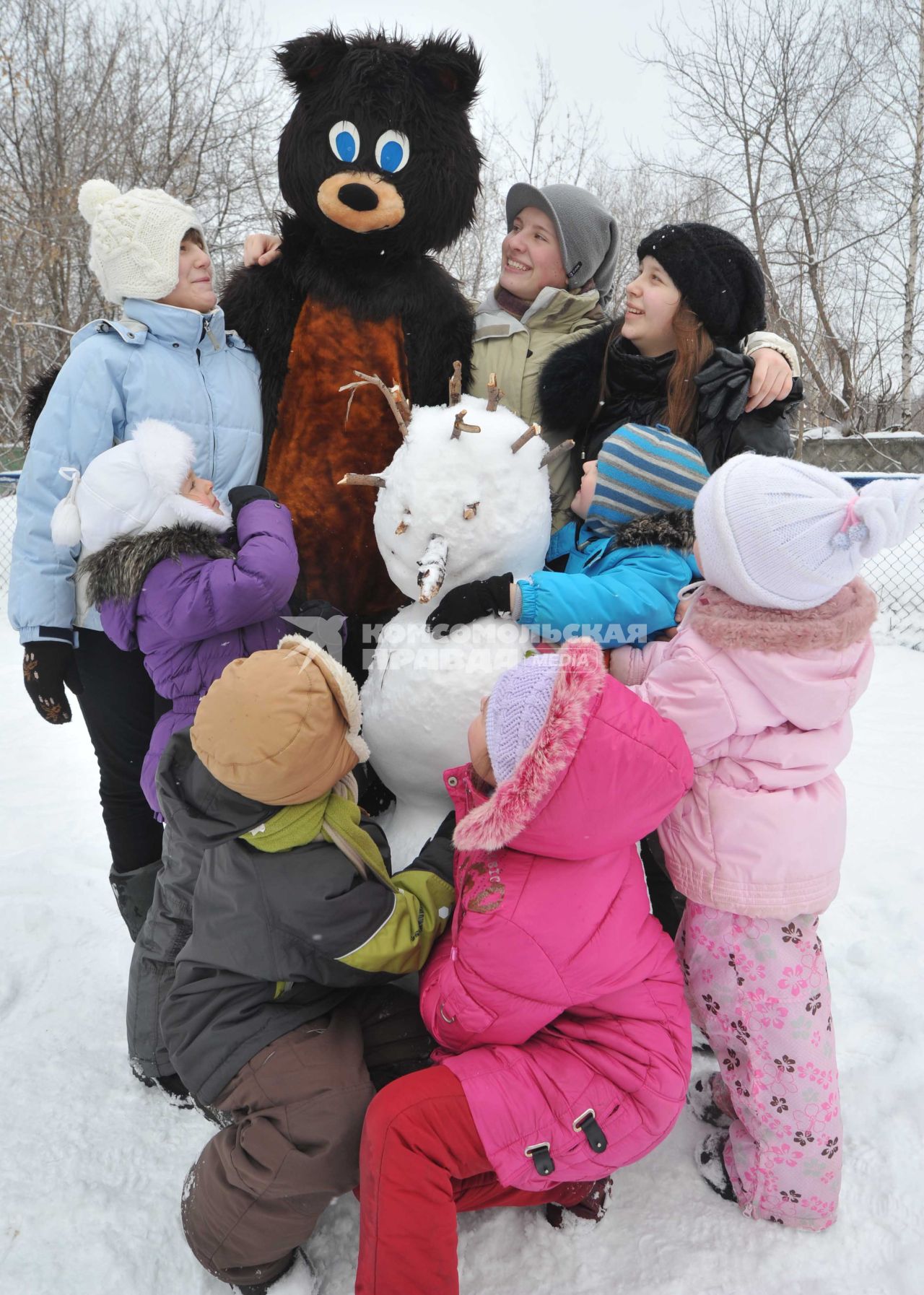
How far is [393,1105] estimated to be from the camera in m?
1.36

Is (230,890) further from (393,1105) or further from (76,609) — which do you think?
(76,609)

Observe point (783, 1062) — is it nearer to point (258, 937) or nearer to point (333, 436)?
point (258, 937)

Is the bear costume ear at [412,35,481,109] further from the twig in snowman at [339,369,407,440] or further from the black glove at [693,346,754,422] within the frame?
the black glove at [693,346,754,422]

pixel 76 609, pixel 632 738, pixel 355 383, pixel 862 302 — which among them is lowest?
pixel 76 609

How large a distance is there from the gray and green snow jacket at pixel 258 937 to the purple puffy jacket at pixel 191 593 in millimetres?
329

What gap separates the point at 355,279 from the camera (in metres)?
2.11

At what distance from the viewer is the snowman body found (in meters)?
1.73

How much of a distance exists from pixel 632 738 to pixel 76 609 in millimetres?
1407

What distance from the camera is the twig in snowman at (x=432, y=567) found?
164 centimetres

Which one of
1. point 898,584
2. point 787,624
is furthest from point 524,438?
point 898,584

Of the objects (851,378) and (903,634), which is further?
(851,378)

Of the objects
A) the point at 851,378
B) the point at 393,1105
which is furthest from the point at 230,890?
the point at 851,378

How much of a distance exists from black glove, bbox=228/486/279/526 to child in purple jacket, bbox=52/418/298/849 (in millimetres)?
13

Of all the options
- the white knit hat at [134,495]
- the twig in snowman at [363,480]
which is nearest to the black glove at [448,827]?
the twig in snowman at [363,480]
